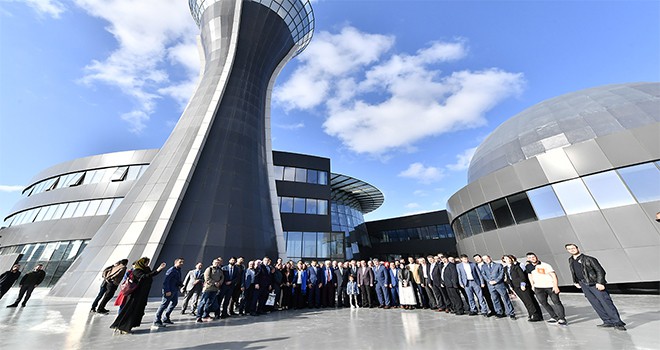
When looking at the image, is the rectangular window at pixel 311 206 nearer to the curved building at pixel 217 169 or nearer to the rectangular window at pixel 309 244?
the rectangular window at pixel 309 244

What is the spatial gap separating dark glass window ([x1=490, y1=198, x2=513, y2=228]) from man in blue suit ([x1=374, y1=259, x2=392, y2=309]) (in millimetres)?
9049

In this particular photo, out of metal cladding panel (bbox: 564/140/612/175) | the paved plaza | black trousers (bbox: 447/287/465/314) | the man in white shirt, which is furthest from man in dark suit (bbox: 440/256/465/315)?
metal cladding panel (bbox: 564/140/612/175)

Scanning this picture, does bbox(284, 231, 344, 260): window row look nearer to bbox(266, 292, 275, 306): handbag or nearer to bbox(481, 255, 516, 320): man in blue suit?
bbox(266, 292, 275, 306): handbag

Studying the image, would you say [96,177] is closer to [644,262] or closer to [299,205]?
[299,205]

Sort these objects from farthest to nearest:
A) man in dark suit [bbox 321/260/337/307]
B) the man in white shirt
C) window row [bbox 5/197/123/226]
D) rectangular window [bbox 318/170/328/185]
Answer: rectangular window [bbox 318/170/328/185] < window row [bbox 5/197/123/226] < man in dark suit [bbox 321/260/337/307] < the man in white shirt

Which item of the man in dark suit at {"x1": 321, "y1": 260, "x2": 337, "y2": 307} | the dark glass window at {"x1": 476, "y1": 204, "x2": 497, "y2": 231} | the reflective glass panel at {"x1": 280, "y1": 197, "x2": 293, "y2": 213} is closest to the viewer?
the man in dark suit at {"x1": 321, "y1": 260, "x2": 337, "y2": 307}

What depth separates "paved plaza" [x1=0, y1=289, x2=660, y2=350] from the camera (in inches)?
182

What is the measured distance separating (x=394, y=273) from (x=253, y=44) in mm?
18937

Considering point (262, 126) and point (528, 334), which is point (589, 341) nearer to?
point (528, 334)

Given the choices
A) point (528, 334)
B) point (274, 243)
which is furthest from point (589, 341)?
point (274, 243)

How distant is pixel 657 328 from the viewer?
5.34 meters

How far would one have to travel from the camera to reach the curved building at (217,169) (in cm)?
1162

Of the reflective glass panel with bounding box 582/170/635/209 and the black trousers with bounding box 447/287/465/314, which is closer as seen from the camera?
the black trousers with bounding box 447/287/465/314

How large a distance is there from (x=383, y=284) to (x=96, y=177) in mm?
30157
